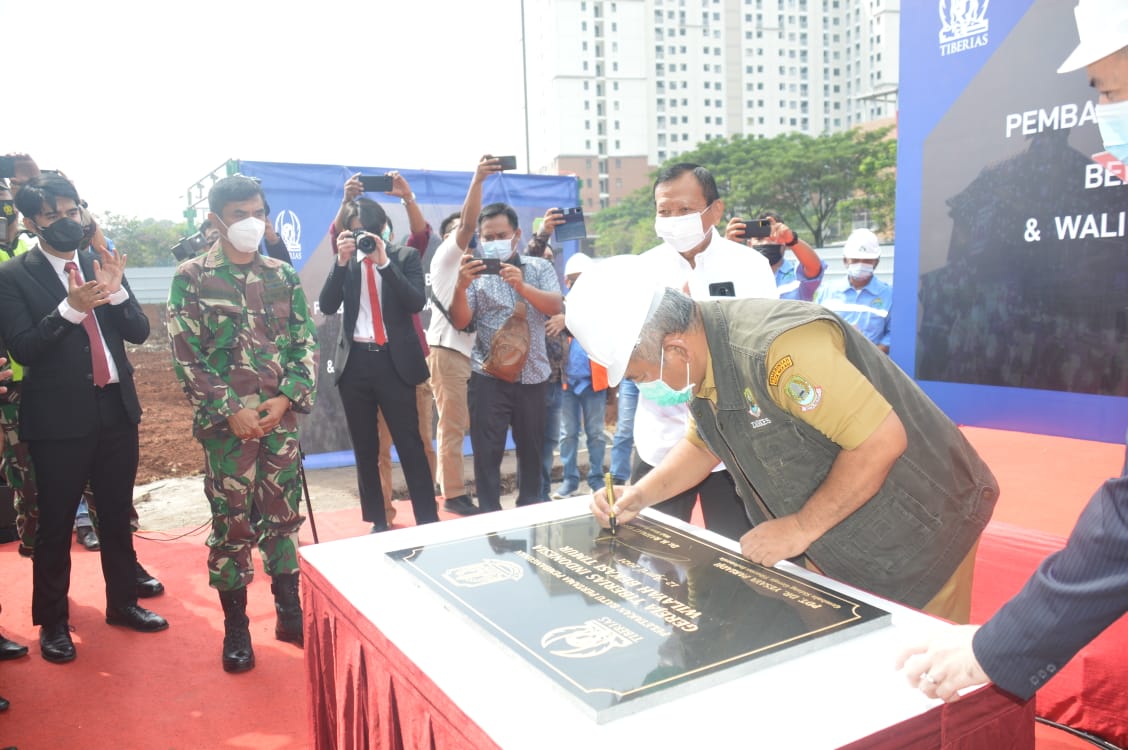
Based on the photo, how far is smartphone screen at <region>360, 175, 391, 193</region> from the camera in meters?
3.78

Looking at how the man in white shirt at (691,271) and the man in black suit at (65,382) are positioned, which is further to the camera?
the man in black suit at (65,382)

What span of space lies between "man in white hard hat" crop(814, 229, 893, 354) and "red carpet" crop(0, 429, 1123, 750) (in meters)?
1.45

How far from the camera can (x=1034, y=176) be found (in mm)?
4086

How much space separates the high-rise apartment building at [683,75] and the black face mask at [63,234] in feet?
190

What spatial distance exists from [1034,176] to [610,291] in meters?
3.69

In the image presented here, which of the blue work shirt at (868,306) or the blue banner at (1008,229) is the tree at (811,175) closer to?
the blue work shirt at (868,306)

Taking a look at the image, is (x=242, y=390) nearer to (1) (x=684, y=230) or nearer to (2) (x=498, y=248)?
(2) (x=498, y=248)

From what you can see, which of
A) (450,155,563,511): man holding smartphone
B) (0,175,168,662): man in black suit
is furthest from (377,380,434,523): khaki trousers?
(0,175,168,662): man in black suit

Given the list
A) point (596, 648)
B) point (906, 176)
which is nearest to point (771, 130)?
point (906, 176)

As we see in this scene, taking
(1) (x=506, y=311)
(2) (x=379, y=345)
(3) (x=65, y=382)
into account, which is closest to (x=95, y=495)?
(3) (x=65, y=382)

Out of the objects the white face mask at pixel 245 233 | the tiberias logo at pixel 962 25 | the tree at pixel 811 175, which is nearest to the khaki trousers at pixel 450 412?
the white face mask at pixel 245 233

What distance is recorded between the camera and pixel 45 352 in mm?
2742

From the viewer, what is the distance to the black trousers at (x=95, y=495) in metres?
2.73

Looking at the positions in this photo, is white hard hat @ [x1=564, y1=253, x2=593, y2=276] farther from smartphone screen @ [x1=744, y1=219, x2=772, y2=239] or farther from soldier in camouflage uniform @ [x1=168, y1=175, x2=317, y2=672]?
soldier in camouflage uniform @ [x1=168, y1=175, x2=317, y2=672]
